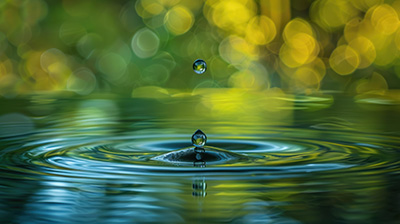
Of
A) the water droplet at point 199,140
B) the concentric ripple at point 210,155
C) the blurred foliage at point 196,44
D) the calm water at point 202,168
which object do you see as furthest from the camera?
the blurred foliage at point 196,44

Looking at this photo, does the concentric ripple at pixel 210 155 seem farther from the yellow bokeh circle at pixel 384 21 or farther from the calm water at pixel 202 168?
the yellow bokeh circle at pixel 384 21

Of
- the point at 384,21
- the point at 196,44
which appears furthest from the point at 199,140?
the point at 384,21

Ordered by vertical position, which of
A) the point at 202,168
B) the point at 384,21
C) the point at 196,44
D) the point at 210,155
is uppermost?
the point at 384,21

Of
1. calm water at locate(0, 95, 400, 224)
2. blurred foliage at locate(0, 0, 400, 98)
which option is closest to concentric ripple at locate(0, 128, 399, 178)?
calm water at locate(0, 95, 400, 224)

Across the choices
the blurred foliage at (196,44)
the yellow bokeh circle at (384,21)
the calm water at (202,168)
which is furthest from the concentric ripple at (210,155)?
the yellow bokeh circle at (384,21)

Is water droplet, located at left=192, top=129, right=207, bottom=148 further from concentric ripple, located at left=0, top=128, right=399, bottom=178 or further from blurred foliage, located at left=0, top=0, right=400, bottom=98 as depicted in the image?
blurred foliage, located at left=0, top=0, right=400, bottom=98

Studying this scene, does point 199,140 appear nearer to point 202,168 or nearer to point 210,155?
point 210,155
